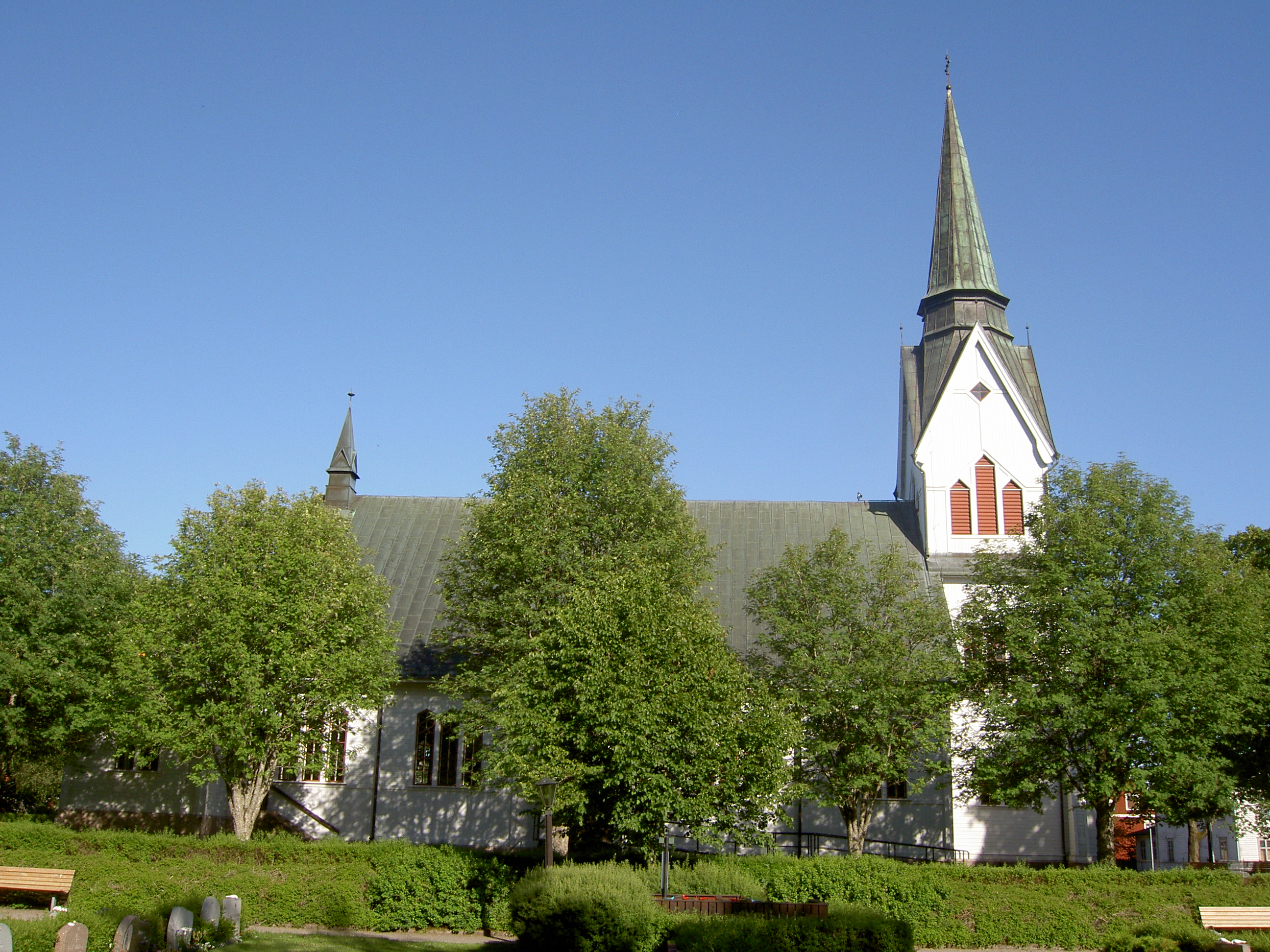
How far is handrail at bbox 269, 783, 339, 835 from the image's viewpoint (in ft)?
104

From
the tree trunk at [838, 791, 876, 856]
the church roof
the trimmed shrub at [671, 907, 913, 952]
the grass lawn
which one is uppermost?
the church roof

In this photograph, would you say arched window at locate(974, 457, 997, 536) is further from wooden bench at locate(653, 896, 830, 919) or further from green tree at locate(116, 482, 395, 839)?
wooden bench at locate(653, 896, 830, 919)

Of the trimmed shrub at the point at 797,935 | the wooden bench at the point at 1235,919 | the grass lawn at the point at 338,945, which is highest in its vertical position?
the trimmed shrub at the point at 797,935

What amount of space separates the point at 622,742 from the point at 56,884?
1060 centimetres

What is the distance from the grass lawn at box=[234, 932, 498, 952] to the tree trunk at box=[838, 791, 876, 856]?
11313mm

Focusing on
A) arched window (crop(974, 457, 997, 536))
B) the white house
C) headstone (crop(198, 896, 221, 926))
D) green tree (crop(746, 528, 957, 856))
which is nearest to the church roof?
the white house

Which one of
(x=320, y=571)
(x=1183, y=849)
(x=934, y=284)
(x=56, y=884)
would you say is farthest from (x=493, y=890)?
(x=1183, y=849)

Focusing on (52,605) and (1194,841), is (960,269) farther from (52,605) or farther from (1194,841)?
(52,605)

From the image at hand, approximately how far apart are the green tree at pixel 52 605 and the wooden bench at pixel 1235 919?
25095mm

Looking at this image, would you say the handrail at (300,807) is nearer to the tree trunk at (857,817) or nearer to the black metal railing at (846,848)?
the black metal railing at (846,848)

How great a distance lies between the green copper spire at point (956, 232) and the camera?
40.7 meters

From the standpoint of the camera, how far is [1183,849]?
162ft

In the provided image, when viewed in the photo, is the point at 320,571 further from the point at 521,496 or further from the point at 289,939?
the point at 289,939

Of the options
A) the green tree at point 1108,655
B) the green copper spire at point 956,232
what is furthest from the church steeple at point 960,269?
the green tree at point 1108,655
